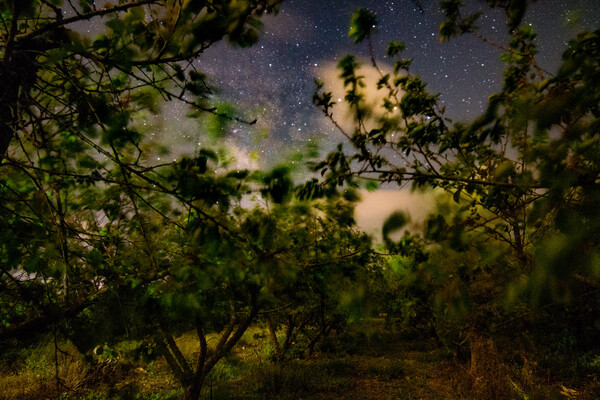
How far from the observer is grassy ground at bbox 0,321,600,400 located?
6504mm

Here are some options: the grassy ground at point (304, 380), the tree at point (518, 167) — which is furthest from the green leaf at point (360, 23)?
the grassy ground at point (304, 380)

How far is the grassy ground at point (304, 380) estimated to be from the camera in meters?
6.50

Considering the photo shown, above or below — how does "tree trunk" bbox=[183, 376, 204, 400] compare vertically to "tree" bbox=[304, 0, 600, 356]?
below

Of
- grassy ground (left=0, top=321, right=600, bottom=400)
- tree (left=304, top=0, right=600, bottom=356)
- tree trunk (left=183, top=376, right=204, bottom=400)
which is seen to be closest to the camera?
tree (left=304, top=0, right=600, bottom=356)

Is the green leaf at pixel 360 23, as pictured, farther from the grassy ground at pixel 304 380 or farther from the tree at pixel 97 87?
the grassy ground at pixel 304 380

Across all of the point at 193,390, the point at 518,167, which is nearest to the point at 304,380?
the point at 193,390

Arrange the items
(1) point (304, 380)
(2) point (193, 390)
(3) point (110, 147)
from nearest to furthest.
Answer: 1. (3) point (110, 147)
2. (2) point (193, 390)
3. (1) point (304, 380)

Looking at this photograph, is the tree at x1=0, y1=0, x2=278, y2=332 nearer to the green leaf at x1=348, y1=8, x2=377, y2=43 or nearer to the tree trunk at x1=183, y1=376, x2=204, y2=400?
the green leaf at x1=348, y1=8, x2=377, y2=43

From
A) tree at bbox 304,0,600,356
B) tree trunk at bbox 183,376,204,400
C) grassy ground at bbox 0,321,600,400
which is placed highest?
tree at bbox 304,0,600,356

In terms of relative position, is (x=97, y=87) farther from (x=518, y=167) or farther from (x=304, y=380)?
(x=304, y=380)

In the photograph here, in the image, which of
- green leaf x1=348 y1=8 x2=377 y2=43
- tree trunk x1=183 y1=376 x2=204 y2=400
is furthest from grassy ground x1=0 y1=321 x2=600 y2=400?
green leaf x1=348 y1=8 x2=377 y2=43

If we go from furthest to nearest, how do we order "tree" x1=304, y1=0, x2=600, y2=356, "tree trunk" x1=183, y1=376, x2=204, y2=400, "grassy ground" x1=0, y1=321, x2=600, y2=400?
1. "grassy ground" x1=0, y1=321, x2=600, y2=400
2. "tree trunk" x1=183, y1=376, x2=204, y2=400
3. "tree" x1=304, y1=0, x2=600, y2=356

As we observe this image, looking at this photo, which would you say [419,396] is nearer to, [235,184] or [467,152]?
[467,152]

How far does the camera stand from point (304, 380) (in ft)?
26.2
